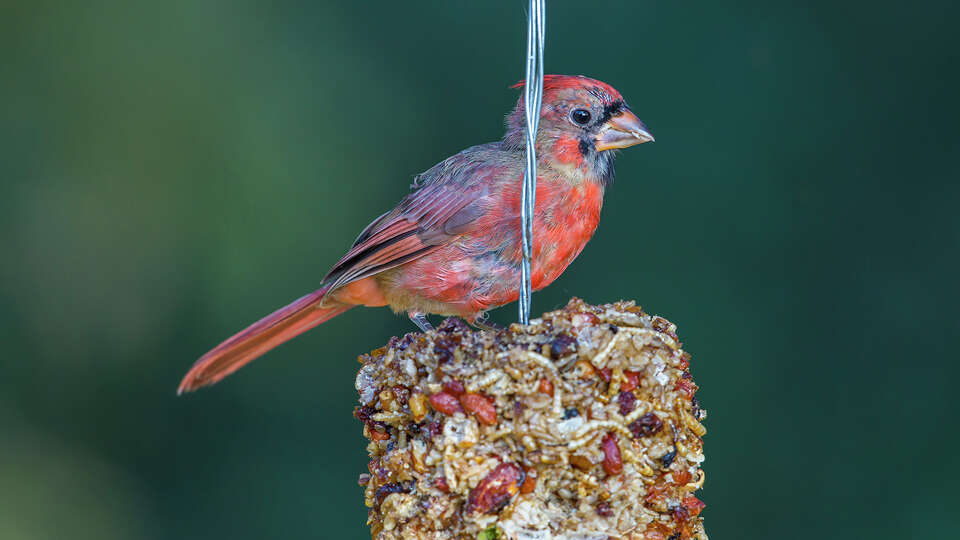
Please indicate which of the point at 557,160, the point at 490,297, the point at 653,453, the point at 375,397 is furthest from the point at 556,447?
the point at 557,160

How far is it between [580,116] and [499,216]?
312 mm

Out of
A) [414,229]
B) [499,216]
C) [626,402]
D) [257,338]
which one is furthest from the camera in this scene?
[257,338]

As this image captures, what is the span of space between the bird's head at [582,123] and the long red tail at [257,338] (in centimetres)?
75

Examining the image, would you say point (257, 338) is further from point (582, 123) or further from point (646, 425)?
point (646, 425)

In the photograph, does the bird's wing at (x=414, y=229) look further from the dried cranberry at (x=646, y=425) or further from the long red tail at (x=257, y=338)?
the dried cranberry at (x=646, y=425)

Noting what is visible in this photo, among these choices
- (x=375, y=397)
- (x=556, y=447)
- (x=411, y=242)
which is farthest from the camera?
(x=411, y=242)

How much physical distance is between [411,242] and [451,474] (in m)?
0.90

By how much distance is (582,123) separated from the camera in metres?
2.24

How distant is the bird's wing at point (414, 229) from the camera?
226cm

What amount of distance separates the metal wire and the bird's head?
56cm

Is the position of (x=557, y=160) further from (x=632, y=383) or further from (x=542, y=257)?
(x=632, y=383)

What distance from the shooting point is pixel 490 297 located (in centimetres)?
220

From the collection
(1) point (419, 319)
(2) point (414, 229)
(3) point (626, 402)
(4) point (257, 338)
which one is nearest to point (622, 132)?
(2) point (414, 229)

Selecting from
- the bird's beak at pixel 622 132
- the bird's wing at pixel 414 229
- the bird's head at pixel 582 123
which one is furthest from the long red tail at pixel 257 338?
the bird's beak at pixel 622 132
